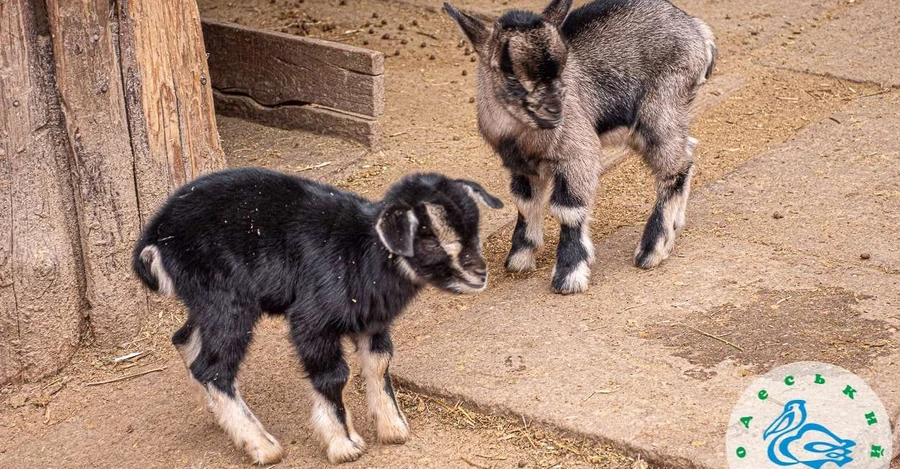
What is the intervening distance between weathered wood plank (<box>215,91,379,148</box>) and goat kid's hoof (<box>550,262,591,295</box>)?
2.23 metres

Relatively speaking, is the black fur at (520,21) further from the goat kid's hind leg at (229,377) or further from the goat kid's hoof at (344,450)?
the goat kid's hoof at (344,450)

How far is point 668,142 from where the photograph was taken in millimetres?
5719

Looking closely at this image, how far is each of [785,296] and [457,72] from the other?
4.15m

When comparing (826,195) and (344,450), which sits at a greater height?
(826,195)

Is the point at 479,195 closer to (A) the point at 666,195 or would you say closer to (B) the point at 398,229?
(B) the point at 398,229

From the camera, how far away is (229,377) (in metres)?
4.23

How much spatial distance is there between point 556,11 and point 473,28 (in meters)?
0.42

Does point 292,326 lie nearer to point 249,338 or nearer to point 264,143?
point 249,338

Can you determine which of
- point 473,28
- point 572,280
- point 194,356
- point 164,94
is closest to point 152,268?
point 194,356

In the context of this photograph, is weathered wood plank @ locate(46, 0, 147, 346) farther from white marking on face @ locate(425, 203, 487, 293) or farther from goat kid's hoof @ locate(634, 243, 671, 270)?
goat kid's hoof @ locate(634, 243, 671, 270)

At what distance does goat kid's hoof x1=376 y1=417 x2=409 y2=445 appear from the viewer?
4.34m

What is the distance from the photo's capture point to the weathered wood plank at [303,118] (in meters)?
7.22

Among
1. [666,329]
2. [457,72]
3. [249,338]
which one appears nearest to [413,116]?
[457,72]

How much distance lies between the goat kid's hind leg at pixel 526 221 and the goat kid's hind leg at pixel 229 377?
194 centimetres
